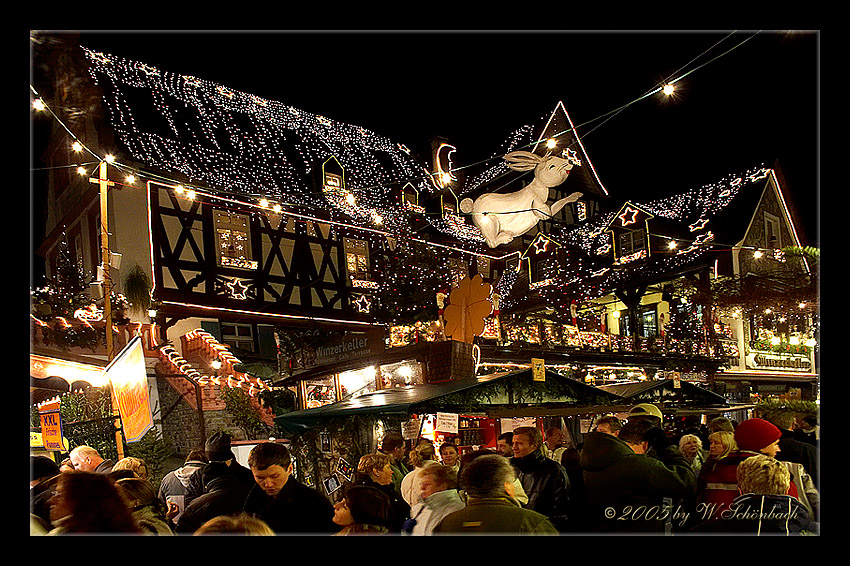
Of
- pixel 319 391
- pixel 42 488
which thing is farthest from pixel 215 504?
pixel 319 391

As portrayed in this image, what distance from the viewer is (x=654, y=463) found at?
4027 mm

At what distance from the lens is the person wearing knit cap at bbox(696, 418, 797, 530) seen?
4.27 m

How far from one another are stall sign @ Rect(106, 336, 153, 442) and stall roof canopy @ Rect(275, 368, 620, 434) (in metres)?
1.66

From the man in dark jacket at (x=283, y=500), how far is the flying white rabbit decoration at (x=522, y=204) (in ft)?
17.9

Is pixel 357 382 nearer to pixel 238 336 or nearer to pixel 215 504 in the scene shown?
pixel 238 336

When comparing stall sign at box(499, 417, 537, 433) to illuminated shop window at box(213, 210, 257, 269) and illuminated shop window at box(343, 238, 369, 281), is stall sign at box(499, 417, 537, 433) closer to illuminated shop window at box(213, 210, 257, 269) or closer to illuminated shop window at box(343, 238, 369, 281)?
illuminated shop window at box(213, 210, 257, 269)

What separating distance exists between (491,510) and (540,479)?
2.00m

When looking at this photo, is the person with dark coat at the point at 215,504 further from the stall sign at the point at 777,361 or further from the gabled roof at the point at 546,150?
the stall sign at the point at 777,361

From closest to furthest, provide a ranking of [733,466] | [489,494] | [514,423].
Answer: [489,494]
[733,466]
[514,423]

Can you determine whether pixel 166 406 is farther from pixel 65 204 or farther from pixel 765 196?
pixel 765 196

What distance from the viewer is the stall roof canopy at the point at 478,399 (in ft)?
19.1

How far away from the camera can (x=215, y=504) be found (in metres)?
4.13

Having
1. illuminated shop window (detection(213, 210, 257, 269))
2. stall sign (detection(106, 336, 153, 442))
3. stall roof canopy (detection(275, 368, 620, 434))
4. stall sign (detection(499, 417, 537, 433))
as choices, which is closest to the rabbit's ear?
stall roof canopy (detection(275, 368, 620, 434))

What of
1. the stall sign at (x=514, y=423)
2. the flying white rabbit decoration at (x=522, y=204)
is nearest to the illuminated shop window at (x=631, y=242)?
the stall sign at (x=514, y=423)
